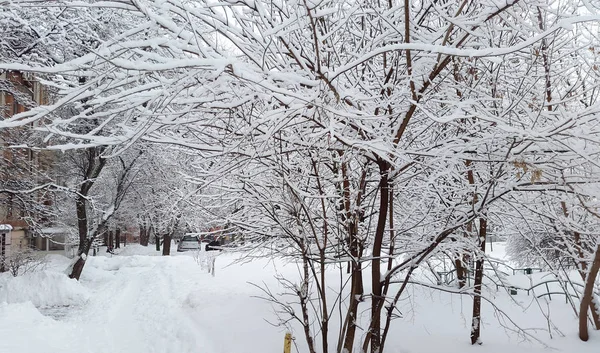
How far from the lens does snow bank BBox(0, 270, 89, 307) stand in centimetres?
1459

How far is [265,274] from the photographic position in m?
16.0

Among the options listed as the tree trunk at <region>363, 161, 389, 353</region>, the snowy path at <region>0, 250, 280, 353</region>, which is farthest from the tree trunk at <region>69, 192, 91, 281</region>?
the tree trunk at <region>363, 161, 389, 353</region>

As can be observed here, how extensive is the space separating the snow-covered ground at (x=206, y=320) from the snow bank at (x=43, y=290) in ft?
0.09

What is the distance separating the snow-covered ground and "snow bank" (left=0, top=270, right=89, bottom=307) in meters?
0.03

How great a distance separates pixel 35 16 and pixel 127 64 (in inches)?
461

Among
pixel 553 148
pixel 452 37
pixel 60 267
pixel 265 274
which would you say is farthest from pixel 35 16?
pixel 60 267

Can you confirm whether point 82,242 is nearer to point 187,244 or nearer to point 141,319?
point 141,319

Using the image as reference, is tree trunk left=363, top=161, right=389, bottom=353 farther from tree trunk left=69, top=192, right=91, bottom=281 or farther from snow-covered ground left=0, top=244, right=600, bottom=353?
tree trunk left=69, top=192, right=91, bottom=281

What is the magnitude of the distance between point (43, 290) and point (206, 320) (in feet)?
25.7

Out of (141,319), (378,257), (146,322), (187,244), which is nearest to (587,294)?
(378,257)

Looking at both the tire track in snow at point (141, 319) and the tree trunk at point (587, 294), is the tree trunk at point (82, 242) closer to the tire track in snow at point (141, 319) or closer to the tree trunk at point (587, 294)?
the tire track in snow at point (141, 319)

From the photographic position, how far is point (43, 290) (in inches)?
600

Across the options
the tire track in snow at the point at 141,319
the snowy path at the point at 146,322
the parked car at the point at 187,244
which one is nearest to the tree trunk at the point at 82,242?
the tire track in snow at the point at 141,319

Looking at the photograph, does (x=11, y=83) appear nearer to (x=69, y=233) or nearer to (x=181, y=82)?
(x=181, y=82)
